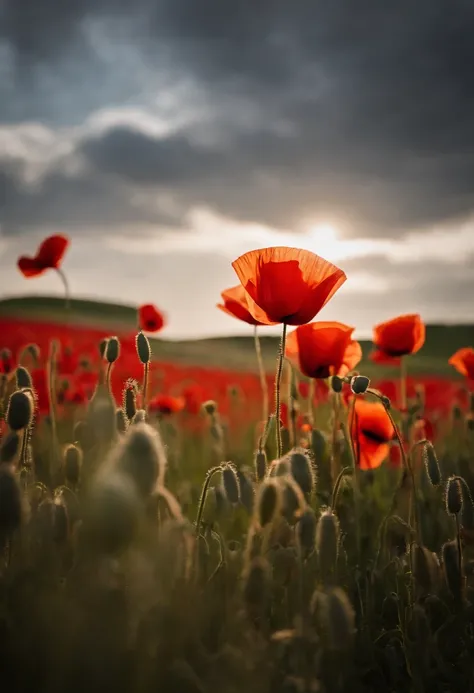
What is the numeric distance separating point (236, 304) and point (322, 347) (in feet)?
1.21

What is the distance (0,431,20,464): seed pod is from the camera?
1.36 meters

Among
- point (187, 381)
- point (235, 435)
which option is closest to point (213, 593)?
point (235, 435)

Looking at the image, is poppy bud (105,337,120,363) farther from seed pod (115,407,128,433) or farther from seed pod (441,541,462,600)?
seed pod (441,541,462,600)

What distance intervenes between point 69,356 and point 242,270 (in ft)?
15.2

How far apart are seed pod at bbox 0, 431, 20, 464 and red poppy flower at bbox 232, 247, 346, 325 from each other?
37.2 inches

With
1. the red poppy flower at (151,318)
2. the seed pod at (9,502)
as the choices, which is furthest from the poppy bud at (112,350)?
the red poppy flower at (151,318)

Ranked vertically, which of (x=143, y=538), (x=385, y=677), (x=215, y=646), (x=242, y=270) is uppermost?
(x=242, y=270)

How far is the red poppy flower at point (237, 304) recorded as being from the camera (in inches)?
108

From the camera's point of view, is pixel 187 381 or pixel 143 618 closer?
pixel 143 618

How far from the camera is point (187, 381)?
652 centimetres

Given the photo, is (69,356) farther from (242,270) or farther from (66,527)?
(66,527)

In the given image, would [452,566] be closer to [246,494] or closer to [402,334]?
[246,494]

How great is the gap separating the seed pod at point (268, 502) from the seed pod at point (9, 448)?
475 mm

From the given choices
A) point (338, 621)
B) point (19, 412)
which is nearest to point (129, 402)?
→ point (19, 412)
